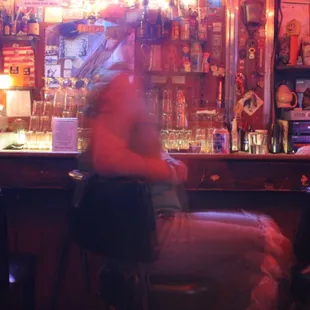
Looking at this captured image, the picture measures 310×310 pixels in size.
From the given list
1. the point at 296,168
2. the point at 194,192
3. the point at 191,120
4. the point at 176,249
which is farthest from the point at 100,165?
the point at 191,120

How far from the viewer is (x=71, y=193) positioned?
3082 mm

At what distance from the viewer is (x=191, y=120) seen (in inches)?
174

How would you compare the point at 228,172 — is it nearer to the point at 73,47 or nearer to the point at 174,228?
the point at 174,228

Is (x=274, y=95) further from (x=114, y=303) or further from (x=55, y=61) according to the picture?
(x=114, y=303)

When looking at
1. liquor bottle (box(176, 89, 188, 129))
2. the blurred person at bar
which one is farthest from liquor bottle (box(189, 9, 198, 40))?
the blurred person at bar

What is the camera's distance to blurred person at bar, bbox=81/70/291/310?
6.33ft

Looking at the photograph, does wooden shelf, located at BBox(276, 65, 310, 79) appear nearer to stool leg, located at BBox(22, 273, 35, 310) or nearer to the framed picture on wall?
the framed picture on wall

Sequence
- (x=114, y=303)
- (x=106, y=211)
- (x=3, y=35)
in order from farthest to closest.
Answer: (x=3, y=35), (x=114, y=303), (x=106, y=211)

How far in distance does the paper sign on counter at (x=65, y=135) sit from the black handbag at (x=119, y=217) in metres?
1.61

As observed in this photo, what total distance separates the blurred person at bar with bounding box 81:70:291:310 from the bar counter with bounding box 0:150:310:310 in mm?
912

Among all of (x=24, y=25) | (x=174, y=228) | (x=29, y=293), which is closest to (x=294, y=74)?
(x=24, y=25)

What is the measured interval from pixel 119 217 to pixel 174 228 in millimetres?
311

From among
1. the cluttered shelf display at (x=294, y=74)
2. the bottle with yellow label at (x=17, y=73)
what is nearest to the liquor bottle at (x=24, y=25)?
the bottle with yellow label at (x=17, y=73)

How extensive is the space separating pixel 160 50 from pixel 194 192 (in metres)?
1.68
